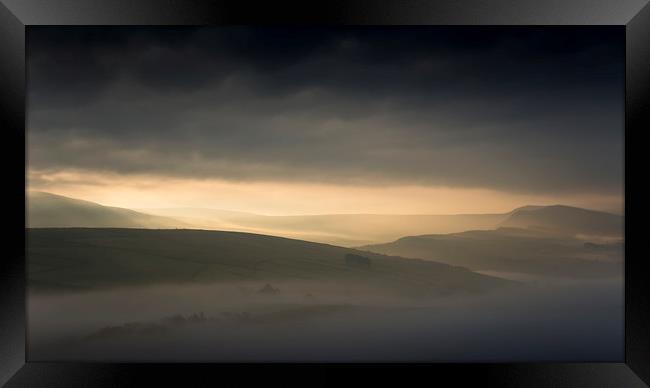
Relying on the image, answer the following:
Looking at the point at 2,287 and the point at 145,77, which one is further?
the point at 145,77

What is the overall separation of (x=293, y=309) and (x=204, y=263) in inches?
22.7

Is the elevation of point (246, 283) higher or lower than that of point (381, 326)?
higher

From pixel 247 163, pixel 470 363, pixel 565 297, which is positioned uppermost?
pixel 247 163

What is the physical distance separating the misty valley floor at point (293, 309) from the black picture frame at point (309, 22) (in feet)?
0.23

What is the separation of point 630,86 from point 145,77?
2.71 m

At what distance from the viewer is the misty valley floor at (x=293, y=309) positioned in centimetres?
234

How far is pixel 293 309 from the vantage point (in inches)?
92.7

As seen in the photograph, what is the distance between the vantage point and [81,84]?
2.38 meters

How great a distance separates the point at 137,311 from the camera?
92.0 inches

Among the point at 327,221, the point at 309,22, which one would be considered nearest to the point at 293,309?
the point at 327,221

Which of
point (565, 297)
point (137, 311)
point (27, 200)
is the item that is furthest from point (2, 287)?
point (565, 297)

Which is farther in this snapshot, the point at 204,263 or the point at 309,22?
the point at 204,263

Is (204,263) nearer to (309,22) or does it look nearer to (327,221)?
(327,221)

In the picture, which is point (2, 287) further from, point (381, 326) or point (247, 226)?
point (381, 326)
